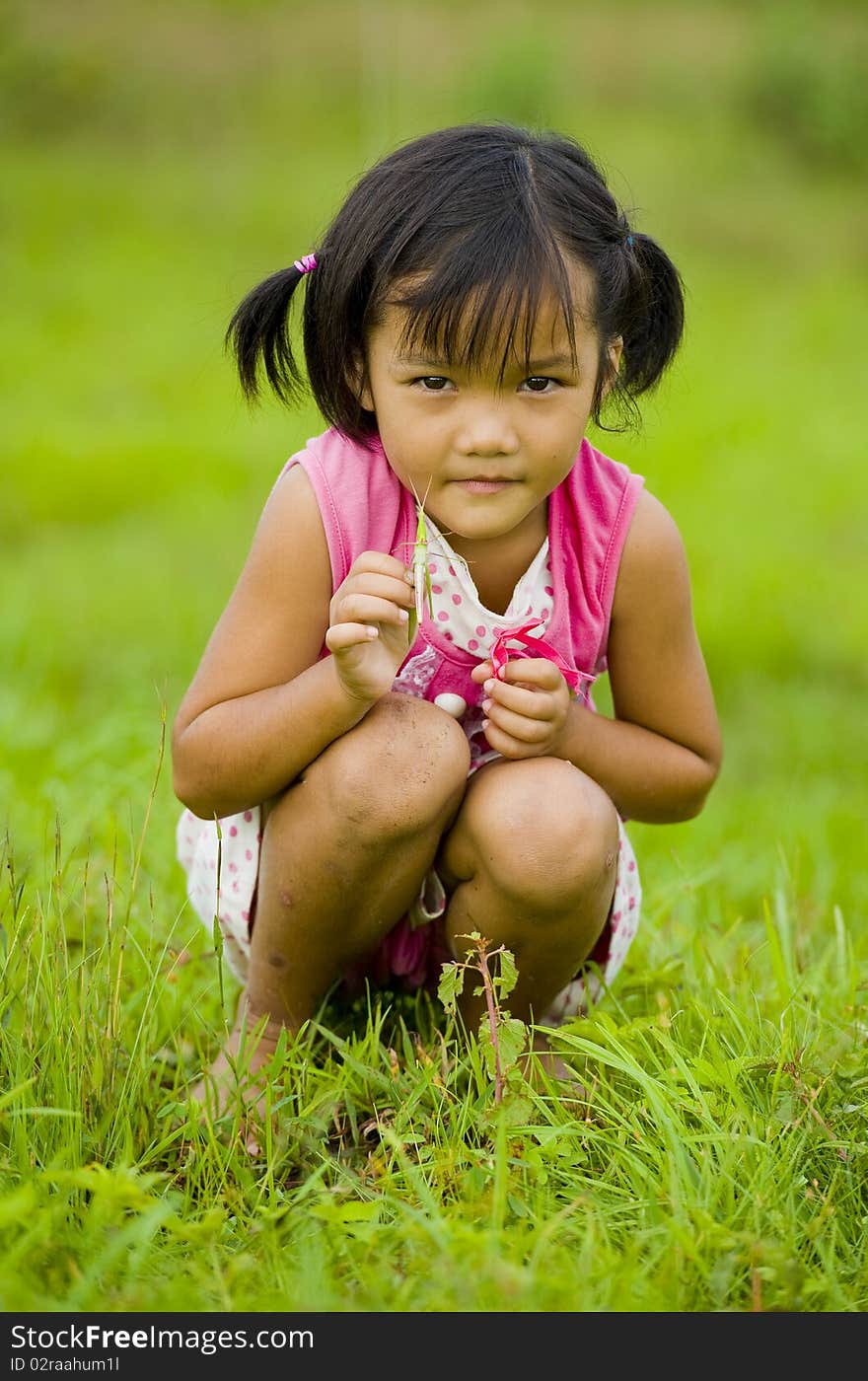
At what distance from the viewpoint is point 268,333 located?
233 cm

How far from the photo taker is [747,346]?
9312 mm

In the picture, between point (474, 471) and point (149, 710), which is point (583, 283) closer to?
point (474, 471)

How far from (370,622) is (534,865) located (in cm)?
41

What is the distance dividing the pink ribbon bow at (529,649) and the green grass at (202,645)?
0.51 meters

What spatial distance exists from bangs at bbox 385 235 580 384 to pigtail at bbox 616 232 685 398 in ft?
0.73

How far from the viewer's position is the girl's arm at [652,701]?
93.0 inches

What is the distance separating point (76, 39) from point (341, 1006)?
11353 millimetres

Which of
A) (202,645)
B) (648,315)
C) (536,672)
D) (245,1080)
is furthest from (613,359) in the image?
(202,645)

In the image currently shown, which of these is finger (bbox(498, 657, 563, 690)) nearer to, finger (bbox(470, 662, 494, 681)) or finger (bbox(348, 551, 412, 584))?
finger (bbox(470, 662, 494, 681))

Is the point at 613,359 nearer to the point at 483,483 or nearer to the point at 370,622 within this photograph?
the point at 483,483

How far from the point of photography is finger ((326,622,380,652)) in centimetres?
202

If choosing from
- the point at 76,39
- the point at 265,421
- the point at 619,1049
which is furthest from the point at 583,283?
the point at 76,39

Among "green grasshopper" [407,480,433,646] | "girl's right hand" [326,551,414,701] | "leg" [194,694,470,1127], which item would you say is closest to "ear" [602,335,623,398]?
"green grasshopper" [407,480,433,646]

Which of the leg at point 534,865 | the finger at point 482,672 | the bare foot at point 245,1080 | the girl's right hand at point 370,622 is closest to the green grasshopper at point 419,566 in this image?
the girl's right hand at point 370,622
